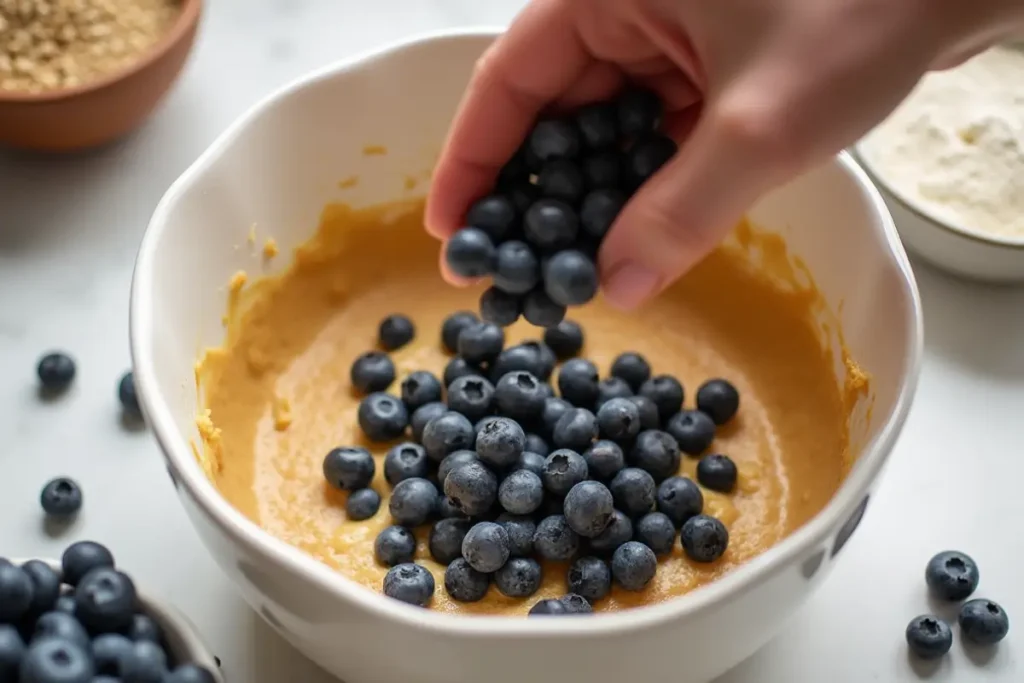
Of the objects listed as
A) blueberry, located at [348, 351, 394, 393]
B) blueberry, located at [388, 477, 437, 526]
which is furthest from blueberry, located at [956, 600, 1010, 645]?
blueberry, located at [348, 351, 394, 393]

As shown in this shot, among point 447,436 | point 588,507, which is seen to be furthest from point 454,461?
point 588,507

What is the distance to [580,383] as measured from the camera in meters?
1.17

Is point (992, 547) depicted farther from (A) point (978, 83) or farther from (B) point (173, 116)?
(B) point (173, 116)

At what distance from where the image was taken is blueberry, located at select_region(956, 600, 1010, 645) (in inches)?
41.1

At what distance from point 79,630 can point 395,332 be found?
496 mm

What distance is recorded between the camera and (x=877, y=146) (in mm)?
1344

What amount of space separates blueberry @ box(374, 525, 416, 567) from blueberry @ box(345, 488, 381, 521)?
40mm

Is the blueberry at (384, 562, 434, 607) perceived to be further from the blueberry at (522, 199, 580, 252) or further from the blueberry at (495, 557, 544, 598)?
the blueberry at (522, 199, 580, 252)

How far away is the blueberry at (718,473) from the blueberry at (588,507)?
0.14m

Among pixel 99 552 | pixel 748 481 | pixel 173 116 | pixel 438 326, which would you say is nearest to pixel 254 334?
pixel 438 326

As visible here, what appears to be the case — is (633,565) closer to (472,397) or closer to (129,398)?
(472,397)

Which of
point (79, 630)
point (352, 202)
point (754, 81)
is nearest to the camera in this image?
point (754, 81)

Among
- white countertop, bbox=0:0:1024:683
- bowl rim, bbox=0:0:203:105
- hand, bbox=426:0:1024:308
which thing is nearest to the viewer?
hand, bbox=426:0:1024:308

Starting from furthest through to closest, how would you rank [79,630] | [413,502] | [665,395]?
[665,395]
[413,502]
[79,630]
